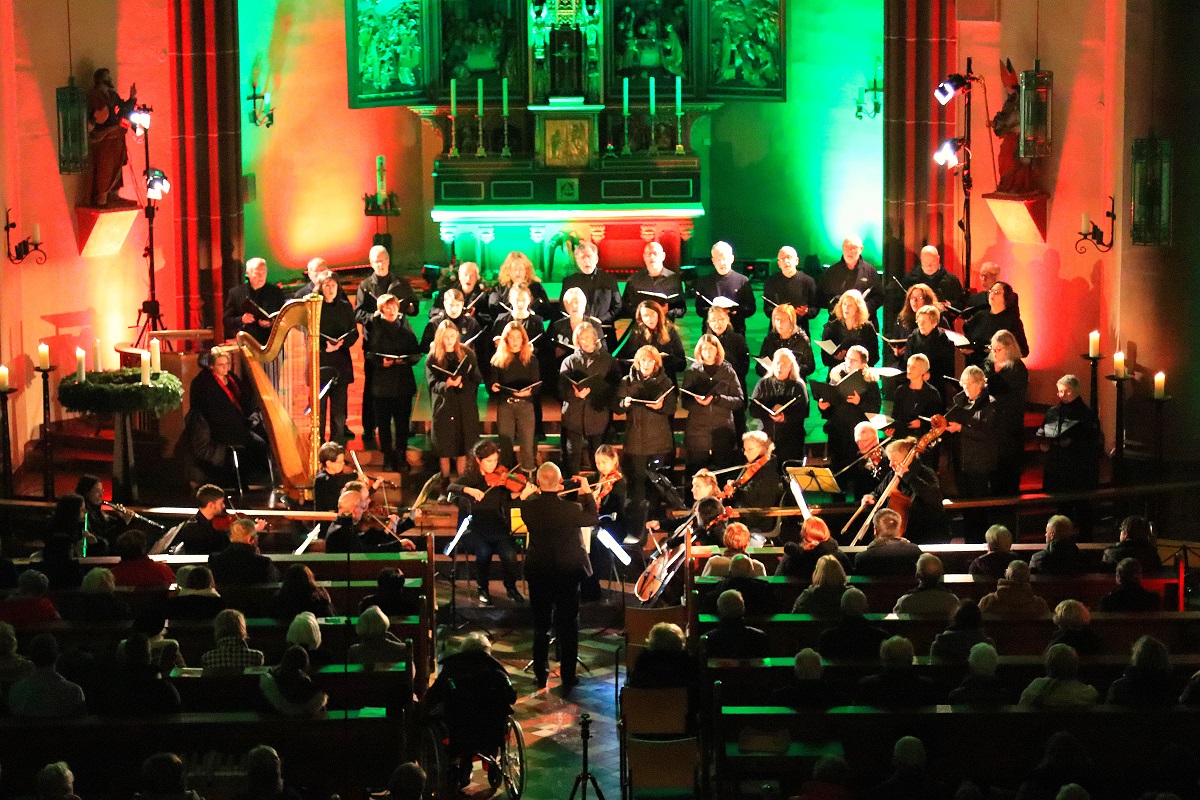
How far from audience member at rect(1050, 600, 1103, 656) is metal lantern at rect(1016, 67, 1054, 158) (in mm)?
6751

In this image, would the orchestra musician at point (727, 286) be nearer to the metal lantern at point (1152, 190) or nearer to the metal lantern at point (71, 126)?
the metal lantern at point (1152, 190)

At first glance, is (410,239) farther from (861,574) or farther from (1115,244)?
(861,574)

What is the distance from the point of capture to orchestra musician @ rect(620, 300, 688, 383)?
42.3 ft

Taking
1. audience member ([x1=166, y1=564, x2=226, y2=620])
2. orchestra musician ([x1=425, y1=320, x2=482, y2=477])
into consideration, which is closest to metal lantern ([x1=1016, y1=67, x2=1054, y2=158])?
orchestra musician ([x1=425, y1=320, x2=482, y2=477])

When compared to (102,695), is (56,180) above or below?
above

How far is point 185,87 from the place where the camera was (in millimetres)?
14805

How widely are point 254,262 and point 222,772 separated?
6737 mm

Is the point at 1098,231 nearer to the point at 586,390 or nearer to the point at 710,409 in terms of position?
the point at 710,409

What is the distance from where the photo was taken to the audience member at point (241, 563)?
9.58 metres

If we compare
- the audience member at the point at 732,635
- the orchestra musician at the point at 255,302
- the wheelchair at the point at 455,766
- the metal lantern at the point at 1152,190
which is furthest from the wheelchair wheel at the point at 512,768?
the metal lantern at the point at 1152,190

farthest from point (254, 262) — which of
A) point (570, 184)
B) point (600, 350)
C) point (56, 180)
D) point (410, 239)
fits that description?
point (410, 239)

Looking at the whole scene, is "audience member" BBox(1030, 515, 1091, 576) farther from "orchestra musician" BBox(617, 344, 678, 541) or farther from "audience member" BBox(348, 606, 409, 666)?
"audience member" BBox(348, 606, 409, 666)

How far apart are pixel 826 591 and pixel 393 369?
15.8ft

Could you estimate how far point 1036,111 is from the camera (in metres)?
14.4
